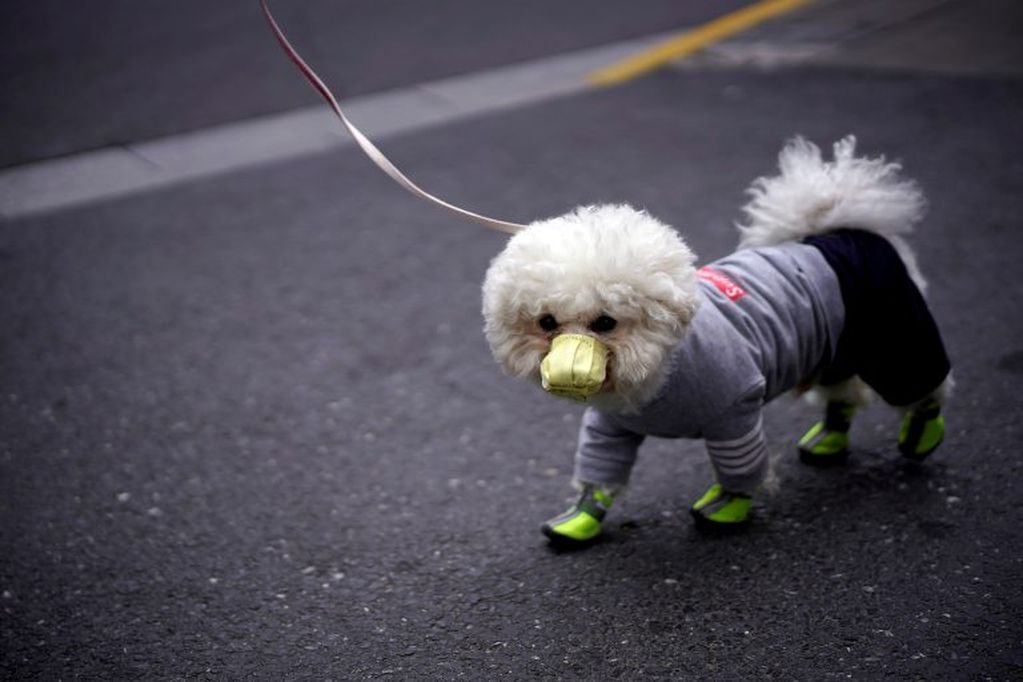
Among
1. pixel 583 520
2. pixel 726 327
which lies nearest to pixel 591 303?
pixel 726 327

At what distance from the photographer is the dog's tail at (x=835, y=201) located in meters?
2.94

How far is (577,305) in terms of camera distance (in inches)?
92.1

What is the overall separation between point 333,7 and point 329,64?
1.96 meters

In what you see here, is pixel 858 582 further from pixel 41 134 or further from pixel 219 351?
pixel 41 134

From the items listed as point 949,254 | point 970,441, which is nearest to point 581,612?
point 970,441

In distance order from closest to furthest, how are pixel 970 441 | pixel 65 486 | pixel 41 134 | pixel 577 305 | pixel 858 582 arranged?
pixel 577 305, pixel 858 582, pixel 970 441, pixel 65 486, pixel 41 134

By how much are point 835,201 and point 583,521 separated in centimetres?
114

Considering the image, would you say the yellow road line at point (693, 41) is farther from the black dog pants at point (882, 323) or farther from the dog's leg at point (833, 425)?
the black dog pants at point (882, 323)

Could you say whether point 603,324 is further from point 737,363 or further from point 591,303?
point 737,363

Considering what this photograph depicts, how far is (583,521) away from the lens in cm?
295

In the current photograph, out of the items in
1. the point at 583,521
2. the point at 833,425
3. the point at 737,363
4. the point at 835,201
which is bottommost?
the point at 583,521

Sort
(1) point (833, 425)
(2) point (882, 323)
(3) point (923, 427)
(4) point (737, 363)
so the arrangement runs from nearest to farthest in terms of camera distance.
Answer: (4) point (737, 363), (2) point (882, 323), (3) point (923, 427), (1) point (833, 425)

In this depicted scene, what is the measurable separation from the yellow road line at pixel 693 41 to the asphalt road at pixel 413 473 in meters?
1.67

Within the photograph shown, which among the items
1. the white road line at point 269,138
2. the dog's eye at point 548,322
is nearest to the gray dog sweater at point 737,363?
the dog's eye at point 548,322
